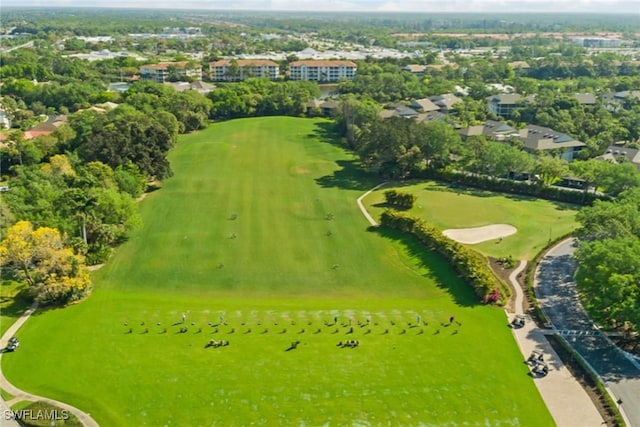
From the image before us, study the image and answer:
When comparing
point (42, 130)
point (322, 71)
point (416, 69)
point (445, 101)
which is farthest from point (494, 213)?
point (322, 71)

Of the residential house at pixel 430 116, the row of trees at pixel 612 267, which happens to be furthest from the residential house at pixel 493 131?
the row of trees at pixel 612 267

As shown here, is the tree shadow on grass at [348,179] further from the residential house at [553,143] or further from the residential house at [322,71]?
the residential house at [322,71]

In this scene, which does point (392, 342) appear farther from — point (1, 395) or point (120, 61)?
point (120, 61)

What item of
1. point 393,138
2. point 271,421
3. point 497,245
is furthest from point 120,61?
point 271,421

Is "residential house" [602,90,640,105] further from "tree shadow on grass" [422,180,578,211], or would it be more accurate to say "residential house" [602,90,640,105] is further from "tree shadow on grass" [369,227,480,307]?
"tree shadow on grass" [369,227,480,307]

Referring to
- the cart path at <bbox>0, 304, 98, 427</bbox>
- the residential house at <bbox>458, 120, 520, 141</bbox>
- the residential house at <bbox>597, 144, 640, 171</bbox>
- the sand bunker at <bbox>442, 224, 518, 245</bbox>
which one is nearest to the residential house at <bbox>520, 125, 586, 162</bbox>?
the residential house at <bbox>458, 120, 520, 141</bbox>
